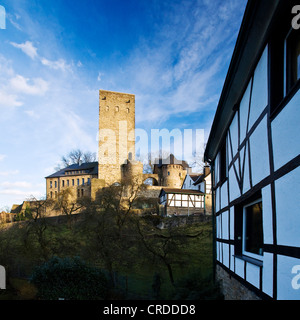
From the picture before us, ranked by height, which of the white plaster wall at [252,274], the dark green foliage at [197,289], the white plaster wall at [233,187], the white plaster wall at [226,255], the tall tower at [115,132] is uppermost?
the tall tower at [115,132]

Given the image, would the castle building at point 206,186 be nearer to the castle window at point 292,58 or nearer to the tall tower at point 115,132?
the tall tower at point 115,132

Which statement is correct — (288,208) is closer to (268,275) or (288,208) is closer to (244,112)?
(268,275)

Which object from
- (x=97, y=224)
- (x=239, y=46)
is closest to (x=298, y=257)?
(x=239, y=46)

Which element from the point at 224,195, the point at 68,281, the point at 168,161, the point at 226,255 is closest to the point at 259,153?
the point at 224,195

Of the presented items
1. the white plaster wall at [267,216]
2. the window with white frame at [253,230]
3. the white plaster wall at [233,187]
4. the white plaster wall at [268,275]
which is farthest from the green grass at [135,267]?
the white plaster wall at [267,216]

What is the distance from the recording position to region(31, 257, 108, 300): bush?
30.9 ft

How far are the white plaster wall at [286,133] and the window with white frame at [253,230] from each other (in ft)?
4.57

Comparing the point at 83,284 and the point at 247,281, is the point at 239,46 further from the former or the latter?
the point at 83,284

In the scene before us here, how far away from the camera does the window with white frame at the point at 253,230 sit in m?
4.36

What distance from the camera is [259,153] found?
3781mm

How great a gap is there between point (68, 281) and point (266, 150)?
8986mm

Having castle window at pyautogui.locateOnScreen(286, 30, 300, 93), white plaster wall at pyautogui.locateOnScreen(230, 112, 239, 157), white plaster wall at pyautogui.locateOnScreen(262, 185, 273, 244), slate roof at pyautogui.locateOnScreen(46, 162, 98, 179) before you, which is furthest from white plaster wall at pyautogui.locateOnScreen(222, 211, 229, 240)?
slate roof at pyautogui.locateOnScreen(46, 162, 98, 179)

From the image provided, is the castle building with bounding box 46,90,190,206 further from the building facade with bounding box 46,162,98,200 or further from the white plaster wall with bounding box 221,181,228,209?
the white plaster wall with bounding box 221,181,228,209

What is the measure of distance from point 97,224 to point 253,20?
13.3 metres
